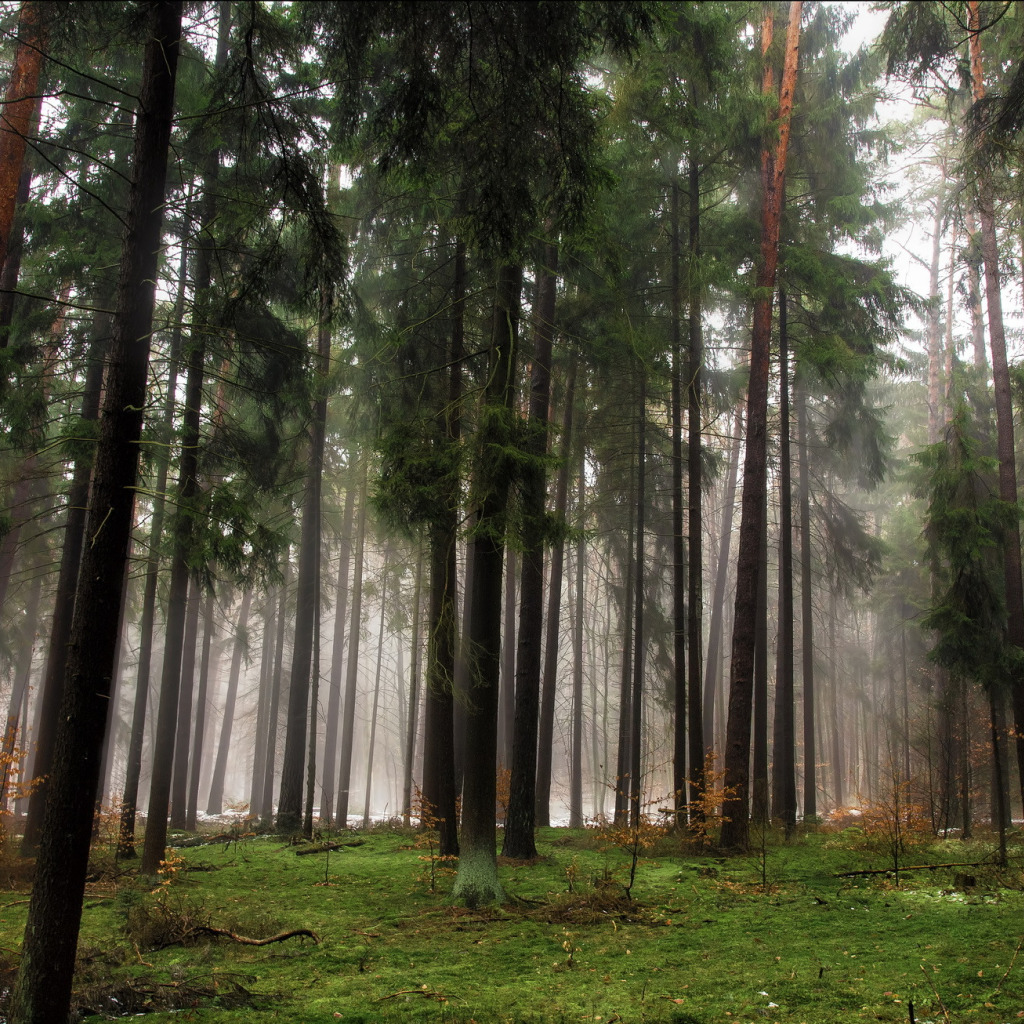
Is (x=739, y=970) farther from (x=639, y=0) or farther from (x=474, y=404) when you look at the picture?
(x=474, y=404)

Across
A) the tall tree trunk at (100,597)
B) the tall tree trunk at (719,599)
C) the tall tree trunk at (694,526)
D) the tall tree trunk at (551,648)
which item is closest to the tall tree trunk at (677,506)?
the tall tree trunk at (694,526)

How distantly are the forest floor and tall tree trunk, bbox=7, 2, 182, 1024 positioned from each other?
20.5 inches

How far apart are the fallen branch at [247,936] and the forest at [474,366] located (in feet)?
0.13

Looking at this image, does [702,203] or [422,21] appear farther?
[702,203]

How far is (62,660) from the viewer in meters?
11.1

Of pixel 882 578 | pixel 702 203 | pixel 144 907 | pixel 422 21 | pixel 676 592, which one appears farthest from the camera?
pixel 882 578

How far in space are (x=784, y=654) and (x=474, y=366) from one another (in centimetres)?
849

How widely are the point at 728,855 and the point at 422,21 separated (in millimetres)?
10943

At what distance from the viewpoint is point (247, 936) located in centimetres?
627

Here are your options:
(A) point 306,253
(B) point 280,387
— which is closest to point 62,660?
(B) point 280,387

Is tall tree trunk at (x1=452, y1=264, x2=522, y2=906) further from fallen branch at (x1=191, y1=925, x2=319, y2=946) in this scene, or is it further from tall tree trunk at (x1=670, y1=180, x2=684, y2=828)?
tall tree trunk at (x1=670, y1=180, x2=684, y2=828)

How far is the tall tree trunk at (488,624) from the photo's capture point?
7.72 m

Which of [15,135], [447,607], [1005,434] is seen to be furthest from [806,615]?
[15,135]

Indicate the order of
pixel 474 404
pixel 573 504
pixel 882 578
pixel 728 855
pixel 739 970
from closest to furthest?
pixel 739 970
pixel 728 855
pixel 474 404
pixel 573 504
pixel 882 578
